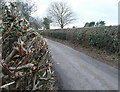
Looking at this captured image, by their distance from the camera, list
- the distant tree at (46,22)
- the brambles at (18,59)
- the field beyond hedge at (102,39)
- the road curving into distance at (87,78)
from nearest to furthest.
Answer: the brambles at (18,59)
the road curving into distance at (87,78)
the field beyond hedge at (102,39)
the distant tree at (46,22)

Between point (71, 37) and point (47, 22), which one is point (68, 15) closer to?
point (47, 22)

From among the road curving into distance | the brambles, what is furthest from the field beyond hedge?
the brambles

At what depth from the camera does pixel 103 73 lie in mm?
6809

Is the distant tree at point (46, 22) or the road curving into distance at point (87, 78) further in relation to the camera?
the distant tree at point (46, 22)

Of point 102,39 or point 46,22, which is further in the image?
point 46,22

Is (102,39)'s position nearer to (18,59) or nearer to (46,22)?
(18,59)

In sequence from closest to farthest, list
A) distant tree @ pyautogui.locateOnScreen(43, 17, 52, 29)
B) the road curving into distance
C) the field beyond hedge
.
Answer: the road curving into distance < the field beyond hedge < distant tree @ pyautogui.locateOnScreen(43, 17, 52, 29)

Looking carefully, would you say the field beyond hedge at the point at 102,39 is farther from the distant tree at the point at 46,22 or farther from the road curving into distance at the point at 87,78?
the distant tree at the point at 46,22

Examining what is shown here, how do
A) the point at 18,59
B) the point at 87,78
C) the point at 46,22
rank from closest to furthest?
the point at 18,59 < the point at 87,78 < the point at 46,22

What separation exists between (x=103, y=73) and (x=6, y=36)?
190 inches

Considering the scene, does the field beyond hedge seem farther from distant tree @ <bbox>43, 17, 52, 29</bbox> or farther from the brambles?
distant tree @ <bbox>43, 17, 52, 29</bbox>

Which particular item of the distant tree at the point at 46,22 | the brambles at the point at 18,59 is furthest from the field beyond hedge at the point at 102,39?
the distant tree at the point at 46,22

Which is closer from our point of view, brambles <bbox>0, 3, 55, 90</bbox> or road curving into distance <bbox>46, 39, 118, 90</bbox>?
brambles <bbox>0, 3, 55, 90</bbox>

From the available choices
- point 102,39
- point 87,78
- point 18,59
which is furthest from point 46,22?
point 18,59
